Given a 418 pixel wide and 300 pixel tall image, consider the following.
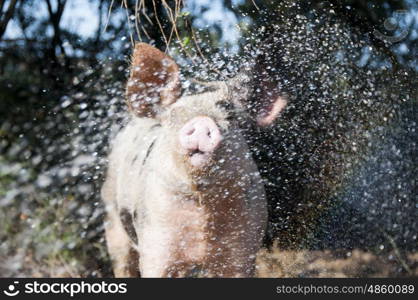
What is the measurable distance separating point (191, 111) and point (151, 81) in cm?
25

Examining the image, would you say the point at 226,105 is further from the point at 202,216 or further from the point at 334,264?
the point at 334,264

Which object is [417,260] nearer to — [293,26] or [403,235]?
[403,235]

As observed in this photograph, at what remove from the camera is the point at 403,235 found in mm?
4828

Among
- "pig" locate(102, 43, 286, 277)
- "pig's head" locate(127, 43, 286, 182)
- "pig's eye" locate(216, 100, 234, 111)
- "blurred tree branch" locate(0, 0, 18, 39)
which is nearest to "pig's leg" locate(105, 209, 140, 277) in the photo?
"pig" locate(102, 43, 286, 277)

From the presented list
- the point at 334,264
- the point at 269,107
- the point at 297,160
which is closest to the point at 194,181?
the point at 269,107

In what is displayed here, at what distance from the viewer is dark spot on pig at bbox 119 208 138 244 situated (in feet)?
10.8

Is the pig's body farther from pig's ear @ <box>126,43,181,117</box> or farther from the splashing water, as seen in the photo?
the splashing water

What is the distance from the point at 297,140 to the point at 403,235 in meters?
1.35

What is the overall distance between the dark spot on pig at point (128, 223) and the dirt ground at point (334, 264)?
3.91 feet

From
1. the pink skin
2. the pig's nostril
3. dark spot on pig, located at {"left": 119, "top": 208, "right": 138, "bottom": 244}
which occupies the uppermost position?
dark spot on pig, located at {"left": 119, "top": 208, "right": 138, "bottom": 244}

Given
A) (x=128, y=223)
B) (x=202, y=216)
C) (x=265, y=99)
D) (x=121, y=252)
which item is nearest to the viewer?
Answer: (x=202, y=216)

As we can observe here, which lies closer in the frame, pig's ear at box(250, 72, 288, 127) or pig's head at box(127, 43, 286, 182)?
pig's head at box(127, 43, 286, 182)

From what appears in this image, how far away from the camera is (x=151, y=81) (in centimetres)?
294

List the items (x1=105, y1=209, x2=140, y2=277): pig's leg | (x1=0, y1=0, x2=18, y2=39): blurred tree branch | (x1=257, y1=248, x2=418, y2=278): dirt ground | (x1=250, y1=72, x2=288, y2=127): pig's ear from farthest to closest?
(x1=257, y1=248, x2=418, y2=278): dirt ground
(x1=0, y1=0, x2=18, y2=39): blurred tree branch
(x1=105, y1=209, x2=140, y2=277): pig's leg
(x1=250, y1=72, x2=288, y2=127): pig's ear
